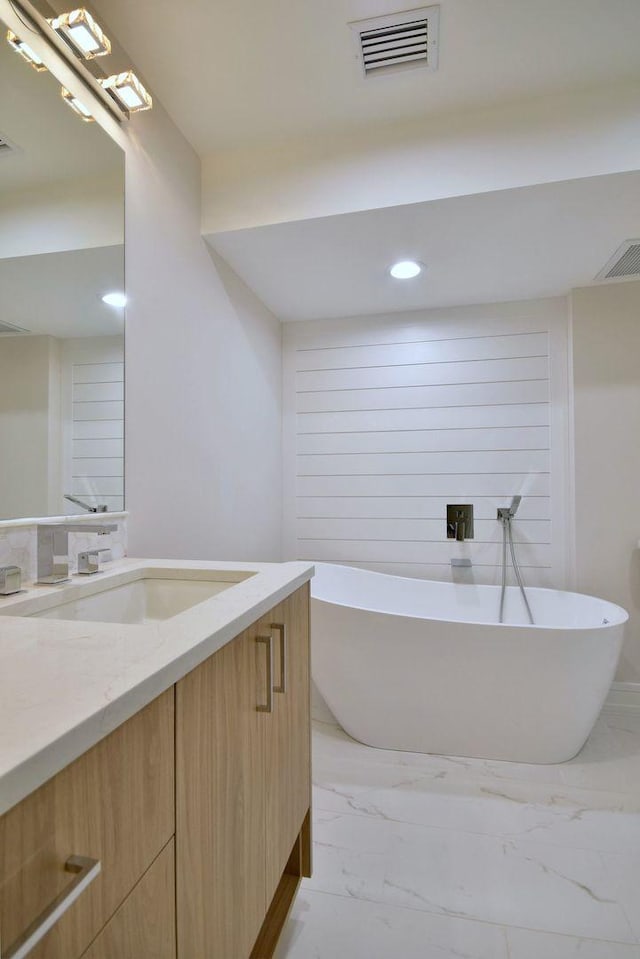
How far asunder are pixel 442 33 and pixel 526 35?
0.88 ft

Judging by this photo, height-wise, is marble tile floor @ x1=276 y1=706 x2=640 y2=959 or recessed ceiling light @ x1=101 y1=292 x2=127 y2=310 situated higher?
recessed ceiling light @ x1=101 y1=292 x2=127 y2=310

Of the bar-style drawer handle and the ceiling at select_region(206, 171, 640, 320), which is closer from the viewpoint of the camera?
the bar-style drawer handle

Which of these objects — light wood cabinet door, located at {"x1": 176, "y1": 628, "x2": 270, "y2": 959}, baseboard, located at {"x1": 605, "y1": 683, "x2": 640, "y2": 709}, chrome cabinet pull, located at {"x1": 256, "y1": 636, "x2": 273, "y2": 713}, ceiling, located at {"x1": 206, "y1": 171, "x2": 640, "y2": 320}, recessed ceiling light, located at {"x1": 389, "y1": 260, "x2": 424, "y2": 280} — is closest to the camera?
light wood cabinet door, located at {"x1": 176, "y1": 628, "x2": 270, "y2": 959}

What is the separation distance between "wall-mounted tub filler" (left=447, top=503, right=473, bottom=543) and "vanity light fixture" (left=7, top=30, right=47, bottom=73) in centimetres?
268

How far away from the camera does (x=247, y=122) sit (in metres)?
1.93

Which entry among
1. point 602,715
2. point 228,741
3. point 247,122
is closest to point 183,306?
point 247,122

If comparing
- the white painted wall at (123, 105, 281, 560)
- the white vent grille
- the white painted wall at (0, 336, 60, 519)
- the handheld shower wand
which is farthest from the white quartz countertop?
the handheld shower wand

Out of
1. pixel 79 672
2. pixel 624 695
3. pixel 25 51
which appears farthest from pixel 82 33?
pixel 624 695

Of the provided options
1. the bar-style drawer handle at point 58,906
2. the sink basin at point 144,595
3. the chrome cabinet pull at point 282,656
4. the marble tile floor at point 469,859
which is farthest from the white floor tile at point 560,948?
the bar-style drawer handle at point 58,906

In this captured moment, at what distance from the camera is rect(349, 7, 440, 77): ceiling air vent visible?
59.1 inches

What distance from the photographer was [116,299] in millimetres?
1568

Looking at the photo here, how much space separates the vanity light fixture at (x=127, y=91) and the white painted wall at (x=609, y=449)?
2.40m

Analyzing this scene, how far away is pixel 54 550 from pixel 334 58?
180 cm

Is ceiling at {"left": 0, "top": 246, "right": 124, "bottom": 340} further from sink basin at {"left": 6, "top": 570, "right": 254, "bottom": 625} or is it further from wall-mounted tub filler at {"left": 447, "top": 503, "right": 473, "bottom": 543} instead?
wall-mounted tub filler at {"left": 447, "top": 503, "right": 473, "bottom": 543}
